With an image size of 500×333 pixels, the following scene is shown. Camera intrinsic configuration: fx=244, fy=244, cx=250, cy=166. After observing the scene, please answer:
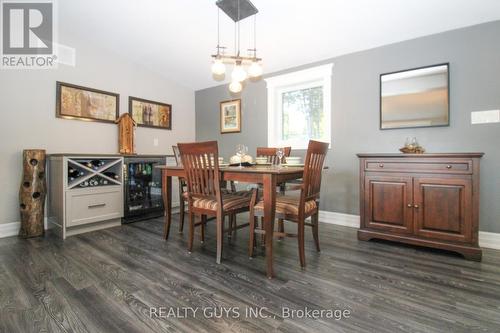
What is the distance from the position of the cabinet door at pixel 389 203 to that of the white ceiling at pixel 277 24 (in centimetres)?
161

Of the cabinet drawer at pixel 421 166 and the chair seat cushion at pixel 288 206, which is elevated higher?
the cabinet drawer at pixel 421 166

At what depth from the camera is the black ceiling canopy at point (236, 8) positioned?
245 centimetres

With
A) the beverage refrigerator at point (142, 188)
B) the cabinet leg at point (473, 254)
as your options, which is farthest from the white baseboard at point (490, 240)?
the beverage refrigerator at point (142, 188)

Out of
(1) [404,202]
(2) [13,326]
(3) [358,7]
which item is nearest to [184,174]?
(2) [13,326]

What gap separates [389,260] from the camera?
2.09 meters

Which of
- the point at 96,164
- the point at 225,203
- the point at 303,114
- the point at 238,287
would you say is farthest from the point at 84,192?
the point at 303,114

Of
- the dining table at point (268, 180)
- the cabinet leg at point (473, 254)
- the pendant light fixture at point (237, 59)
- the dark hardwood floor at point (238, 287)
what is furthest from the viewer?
the pendant light fixture at point (237, 59)

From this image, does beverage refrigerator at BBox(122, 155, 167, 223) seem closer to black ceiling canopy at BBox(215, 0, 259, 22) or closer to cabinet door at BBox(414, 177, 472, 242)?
black ceiling canopy at BBox(215, 0, 259, 22)

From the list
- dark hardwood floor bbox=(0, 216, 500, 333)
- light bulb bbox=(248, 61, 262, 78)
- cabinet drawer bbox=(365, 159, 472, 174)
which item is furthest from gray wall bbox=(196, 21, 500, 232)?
light bulb bbox=(248, 61, 262, 78)

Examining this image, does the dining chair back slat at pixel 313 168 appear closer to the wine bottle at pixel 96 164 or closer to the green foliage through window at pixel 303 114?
the green foliage through window at pixel 303 114

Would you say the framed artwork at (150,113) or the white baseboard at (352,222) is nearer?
the white baseboard at (352,222)

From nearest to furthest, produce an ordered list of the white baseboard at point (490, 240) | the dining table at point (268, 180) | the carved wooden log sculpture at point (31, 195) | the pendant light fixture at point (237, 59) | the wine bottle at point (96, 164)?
the dining table at point (268, 180)
the pendant light fixture at point (237, 59)
the white baseboard at point (490, 240)
the carved wooden log sculpture at point (31, 195)
the wine bottle at point (96, 164)

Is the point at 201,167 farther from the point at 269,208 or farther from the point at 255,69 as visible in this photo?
the point at 255,69

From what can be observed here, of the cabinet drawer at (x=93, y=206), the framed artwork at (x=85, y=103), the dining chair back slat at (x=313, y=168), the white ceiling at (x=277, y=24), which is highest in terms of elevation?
the white ceiling at (x=277, y=24)
